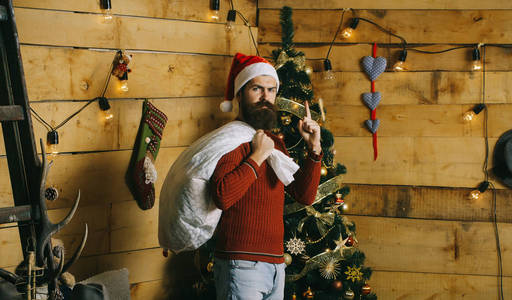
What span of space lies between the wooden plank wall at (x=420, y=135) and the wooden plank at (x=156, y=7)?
170 mm

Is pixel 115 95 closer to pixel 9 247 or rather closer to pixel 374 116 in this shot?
pixel 9 247

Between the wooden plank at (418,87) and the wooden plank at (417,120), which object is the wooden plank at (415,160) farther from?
the wooden plank at (418,87)

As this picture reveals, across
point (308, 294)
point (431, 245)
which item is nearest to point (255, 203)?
point (308, 294)

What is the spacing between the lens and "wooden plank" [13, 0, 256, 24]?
229 centimetres

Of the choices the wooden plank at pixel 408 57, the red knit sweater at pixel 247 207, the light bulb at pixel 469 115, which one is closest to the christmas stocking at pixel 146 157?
the red knit sweater at pixel 247 207

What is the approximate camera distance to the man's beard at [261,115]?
77.2 inches

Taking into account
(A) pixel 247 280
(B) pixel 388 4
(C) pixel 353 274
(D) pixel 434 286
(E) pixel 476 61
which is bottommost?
(D) pixel 434 286

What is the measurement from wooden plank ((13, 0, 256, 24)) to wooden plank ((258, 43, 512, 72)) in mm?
294

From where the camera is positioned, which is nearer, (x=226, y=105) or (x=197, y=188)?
(x=197, y=188)

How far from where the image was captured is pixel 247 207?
180cm

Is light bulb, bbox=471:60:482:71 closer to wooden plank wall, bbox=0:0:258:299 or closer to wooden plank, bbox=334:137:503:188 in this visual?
wooden plank, bbox=334:137:503:188

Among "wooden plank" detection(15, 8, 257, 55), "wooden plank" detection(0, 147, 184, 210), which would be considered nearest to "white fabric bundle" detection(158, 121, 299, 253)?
"wooden plank" detection(0, 147, 184, 210)

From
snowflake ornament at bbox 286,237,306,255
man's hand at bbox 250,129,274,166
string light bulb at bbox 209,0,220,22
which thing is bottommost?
snowflake ornament at bbox 286,237,306,255

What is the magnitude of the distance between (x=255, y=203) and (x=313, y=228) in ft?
2.66
